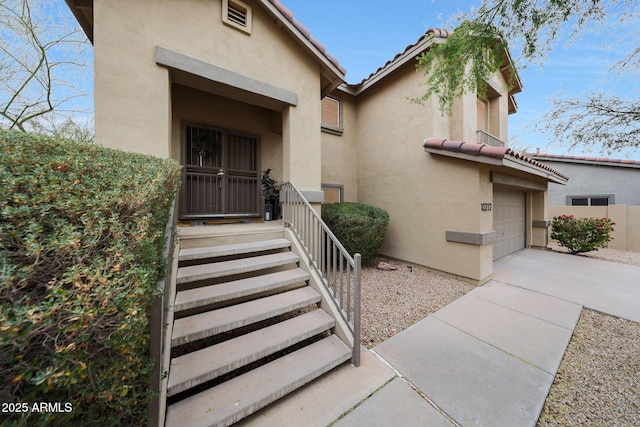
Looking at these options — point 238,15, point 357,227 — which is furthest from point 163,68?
point 357,227

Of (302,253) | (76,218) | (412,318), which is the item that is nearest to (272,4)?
(302,253)

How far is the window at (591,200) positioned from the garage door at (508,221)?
606cm

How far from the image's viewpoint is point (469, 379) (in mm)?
2418

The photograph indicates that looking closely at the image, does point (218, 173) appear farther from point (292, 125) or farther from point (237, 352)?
point (237, 352)

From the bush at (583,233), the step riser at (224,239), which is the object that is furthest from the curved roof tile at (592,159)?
the step riser at (224,239)

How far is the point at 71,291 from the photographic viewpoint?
960mm

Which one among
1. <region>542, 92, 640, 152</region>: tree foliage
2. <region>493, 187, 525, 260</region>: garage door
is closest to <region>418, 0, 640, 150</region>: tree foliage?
<region>542, 92, 640, 152</region>: tree foliage

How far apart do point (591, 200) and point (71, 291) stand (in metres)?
18.0

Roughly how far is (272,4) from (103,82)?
10.4ft

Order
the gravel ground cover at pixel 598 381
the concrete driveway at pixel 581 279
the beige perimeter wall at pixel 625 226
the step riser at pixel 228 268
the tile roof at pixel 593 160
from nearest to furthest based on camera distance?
the gravel ground cover at pixel 598 381 → the step riser at pixel 228 268 → the concrete driveway at pixel 581 279 → the beige perimeter wall at pixel 625 226 → the tile roof at pixel 593 160

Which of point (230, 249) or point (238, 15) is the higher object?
point (238, 15)

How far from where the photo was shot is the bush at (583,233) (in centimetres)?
753

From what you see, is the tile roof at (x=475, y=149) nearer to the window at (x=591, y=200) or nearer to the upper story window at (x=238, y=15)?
the upper story window at (x=238, y=15)

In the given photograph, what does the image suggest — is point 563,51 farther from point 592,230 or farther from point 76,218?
point 592,230
